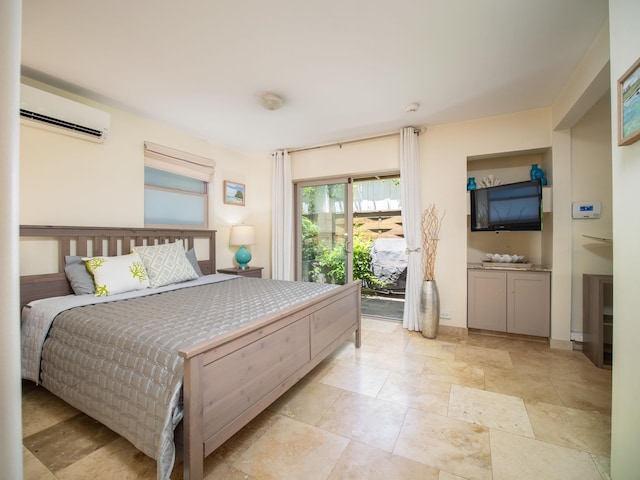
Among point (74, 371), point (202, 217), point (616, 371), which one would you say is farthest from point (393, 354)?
point (202, 217)

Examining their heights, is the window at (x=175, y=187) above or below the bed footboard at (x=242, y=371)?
above

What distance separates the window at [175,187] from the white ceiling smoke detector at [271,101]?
55.3 inches

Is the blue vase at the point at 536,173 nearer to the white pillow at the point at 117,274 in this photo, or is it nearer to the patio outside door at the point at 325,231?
the patio outside door at the point at 325,231

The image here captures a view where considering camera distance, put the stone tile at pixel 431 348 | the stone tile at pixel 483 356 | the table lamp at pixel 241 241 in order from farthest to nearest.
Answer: the table lamp at pixel 241 241 → the stone tile at pixel 431 348 → the stone tile at pixel 483 356

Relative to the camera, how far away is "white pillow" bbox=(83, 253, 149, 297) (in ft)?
7.61

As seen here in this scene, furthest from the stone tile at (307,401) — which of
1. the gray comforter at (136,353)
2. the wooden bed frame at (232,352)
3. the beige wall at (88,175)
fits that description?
the beige wall at (88,175)

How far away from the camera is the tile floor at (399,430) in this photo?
56.0 inches

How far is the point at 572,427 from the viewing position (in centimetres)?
172

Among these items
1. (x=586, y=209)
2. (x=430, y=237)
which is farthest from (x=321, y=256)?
(x=586, y=209)

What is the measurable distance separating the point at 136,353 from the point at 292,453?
3.14 ft

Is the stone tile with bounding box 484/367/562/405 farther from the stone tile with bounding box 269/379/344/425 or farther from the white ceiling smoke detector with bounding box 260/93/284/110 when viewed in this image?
the white ceiling smoke detector with bounding box 260/93/284/110

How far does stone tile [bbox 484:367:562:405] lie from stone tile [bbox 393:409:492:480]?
2.00ft

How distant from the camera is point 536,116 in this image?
3.02m

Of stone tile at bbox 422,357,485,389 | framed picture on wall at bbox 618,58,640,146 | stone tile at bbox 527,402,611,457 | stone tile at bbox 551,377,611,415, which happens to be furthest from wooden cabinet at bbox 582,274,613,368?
framed picture on wall at bbox 618,58,640,146
